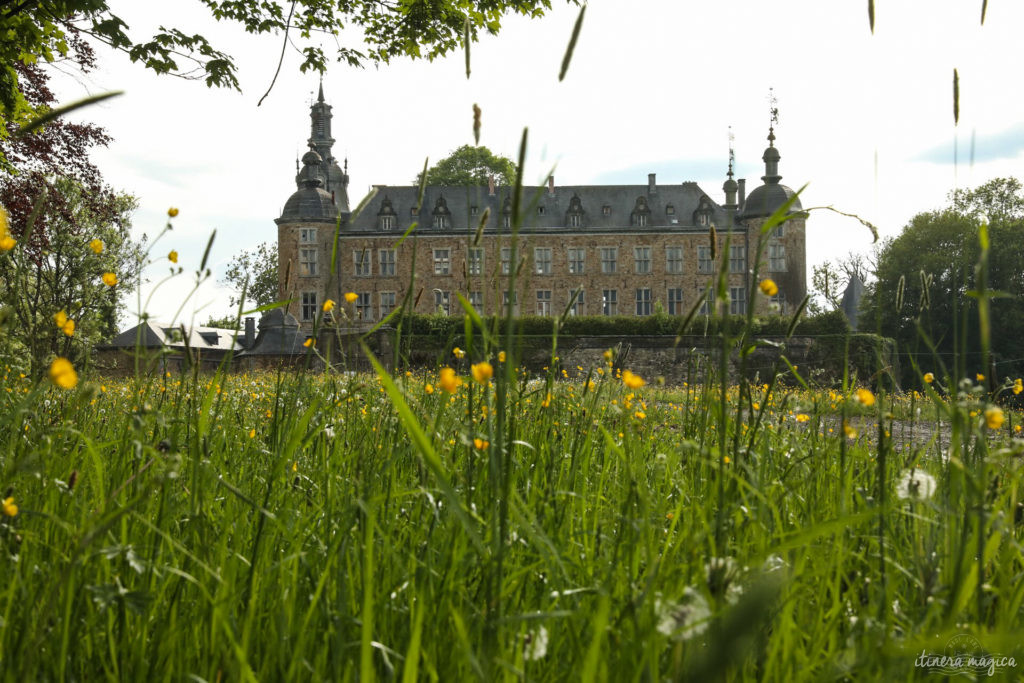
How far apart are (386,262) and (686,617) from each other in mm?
38373

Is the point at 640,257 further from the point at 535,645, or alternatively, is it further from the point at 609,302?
the point at 535,645

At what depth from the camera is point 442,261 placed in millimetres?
38438

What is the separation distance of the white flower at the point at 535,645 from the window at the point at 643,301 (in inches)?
1500

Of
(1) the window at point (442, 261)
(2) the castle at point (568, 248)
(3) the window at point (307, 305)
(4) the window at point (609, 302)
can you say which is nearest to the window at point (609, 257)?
(2) the castle at point (568, 248)

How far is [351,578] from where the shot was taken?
123 cm

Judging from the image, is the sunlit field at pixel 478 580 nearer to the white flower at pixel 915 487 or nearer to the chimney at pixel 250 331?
the white flower at pixel 915 487

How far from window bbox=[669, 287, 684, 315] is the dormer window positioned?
3.67m

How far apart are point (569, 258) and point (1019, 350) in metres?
19.6

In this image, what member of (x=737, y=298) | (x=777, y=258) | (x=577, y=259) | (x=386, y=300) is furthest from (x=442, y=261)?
(x=777, y=258)

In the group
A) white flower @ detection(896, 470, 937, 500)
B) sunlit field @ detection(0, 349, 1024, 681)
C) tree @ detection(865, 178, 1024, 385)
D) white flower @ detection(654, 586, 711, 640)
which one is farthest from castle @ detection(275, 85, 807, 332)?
white flower @ detection(654, 586, 711, 640)

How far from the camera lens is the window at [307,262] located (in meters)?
37.5

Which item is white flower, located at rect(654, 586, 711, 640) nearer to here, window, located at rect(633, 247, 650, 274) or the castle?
the castle

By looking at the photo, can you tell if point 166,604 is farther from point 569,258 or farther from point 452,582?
point 569,258

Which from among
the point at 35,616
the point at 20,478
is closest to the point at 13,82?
the point at 20,478
